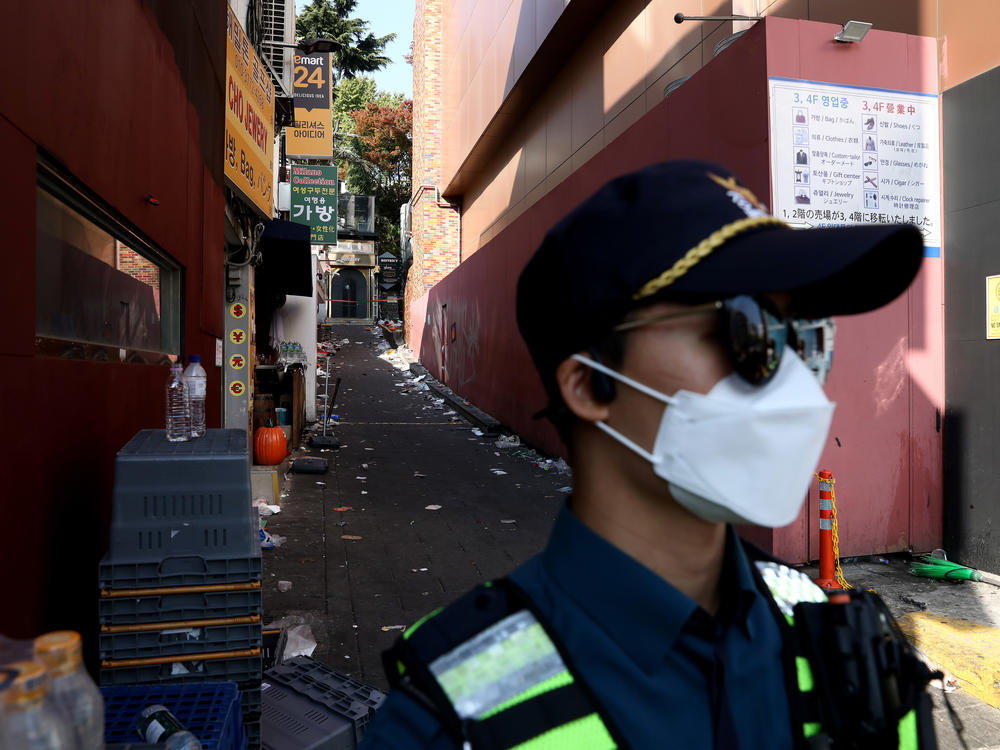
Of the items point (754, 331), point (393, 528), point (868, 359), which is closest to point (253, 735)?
point (754, 331)

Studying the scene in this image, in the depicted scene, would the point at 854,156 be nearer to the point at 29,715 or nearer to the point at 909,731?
the point at 909,731

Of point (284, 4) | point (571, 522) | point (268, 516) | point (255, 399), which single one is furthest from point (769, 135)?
point (284, 4)

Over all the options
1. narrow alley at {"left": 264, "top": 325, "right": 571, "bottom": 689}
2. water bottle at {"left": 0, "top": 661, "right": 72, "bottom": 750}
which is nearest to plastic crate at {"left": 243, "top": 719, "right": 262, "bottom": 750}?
narrow alley at {"left": 264, "top": 325, "right": 571, "bottom": 689}

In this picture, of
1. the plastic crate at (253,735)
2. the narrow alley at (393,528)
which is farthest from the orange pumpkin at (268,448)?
the plastic crate at (253,735)

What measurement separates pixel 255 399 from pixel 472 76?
1289 cm

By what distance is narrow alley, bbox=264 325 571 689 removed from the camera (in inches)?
198

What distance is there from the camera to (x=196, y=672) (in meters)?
2.79

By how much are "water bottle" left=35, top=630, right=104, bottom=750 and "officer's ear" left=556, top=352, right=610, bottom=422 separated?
926mm

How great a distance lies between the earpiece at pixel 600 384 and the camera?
3.84 ft

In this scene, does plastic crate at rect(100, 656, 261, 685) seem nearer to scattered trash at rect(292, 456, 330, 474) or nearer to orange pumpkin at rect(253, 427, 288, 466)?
orange pumpkin at rect(253, 427, 288, 466)

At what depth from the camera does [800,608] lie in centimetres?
118

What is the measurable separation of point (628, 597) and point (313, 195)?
47.4 ft

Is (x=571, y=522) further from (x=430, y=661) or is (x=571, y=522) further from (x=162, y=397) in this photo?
(x=162, y=397)

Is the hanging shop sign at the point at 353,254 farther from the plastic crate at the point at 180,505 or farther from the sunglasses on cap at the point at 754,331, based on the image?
the sunglasses on cap at the point at 754,331
